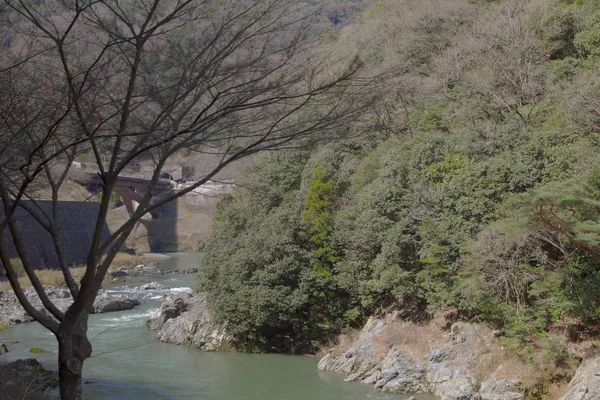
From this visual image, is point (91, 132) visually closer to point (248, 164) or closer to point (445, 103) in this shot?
point (248, 164)

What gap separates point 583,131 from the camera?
16109mm

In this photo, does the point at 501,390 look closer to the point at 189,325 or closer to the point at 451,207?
the point at 451,207

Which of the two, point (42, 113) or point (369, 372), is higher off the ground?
point (42, 113)

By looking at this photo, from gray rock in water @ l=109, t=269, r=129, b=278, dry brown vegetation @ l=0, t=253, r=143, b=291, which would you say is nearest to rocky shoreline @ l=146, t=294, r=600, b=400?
dry brown vegetation @ l=0, t=253, r=143, b=291

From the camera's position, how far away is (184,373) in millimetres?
15664

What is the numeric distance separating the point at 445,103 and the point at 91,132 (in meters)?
17.8

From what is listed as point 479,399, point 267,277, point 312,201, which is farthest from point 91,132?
point 312,201

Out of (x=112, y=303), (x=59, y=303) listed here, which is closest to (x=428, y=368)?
(x=112, y=303)

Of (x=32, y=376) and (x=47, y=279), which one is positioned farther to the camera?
(x=47, y=279)

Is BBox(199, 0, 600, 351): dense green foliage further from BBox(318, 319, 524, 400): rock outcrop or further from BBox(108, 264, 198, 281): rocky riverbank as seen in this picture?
BBox(108, 264, 198, 281): rocky riverbank

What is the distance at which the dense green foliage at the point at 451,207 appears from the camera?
1362 cm

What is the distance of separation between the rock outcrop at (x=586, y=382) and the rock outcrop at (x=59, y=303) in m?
16.6

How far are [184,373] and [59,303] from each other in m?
11.1

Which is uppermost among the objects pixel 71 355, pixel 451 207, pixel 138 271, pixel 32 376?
pixel 451 207
